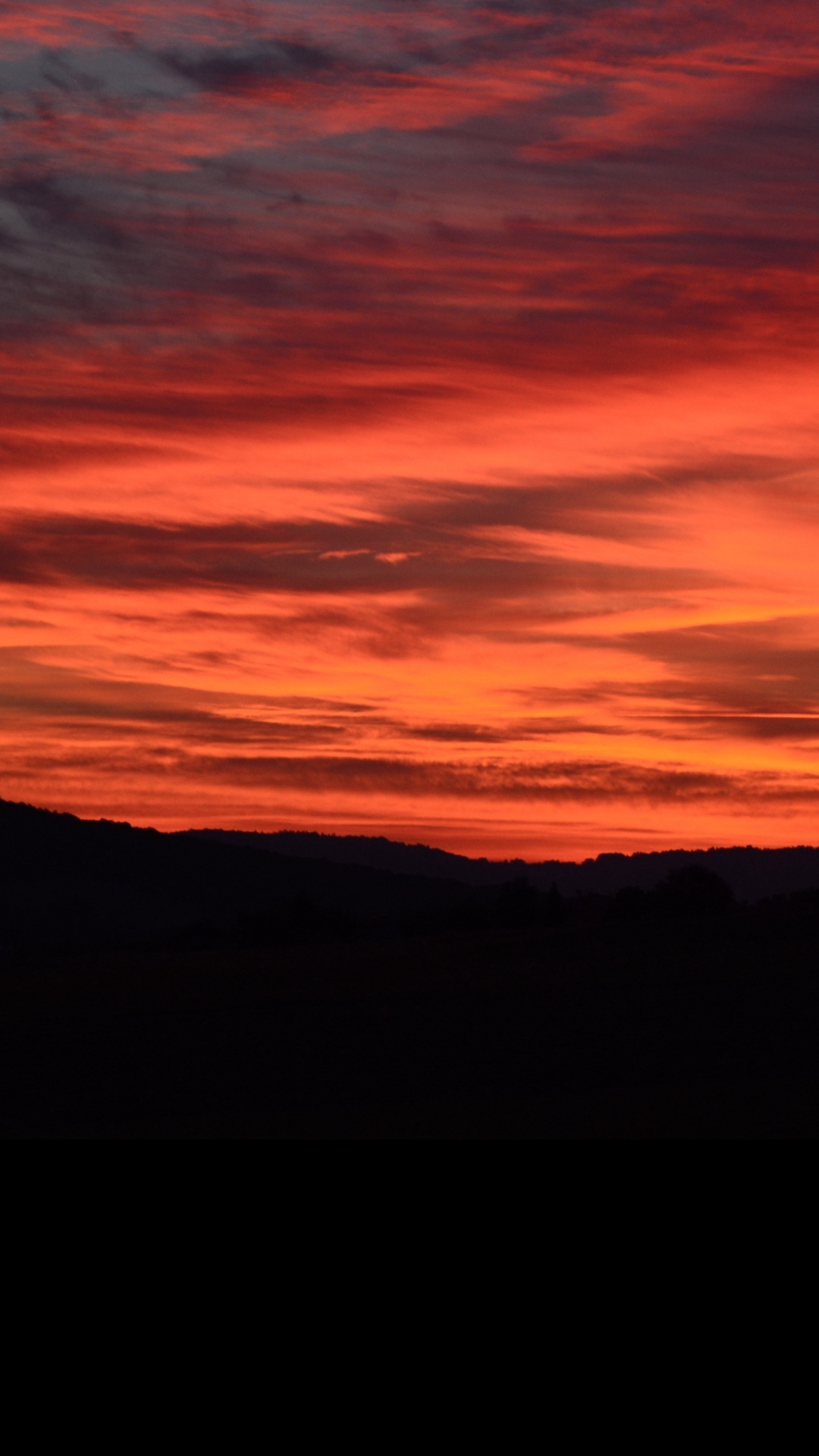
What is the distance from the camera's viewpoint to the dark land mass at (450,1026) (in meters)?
59.0

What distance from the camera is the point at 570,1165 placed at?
32.0 ft

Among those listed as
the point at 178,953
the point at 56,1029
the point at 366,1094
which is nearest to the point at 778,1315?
the point at 366,1094

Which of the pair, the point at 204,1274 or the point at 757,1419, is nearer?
the point at 757,1419

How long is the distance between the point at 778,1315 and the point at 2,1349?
355 cm

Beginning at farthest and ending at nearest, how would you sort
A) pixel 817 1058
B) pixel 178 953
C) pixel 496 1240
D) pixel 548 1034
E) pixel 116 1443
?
pixel 178 953 < pixel 548 1034 < pixel 817 1058 < pixel 496 1240 < pixel 116 1443

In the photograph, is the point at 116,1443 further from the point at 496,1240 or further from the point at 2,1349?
the point at 496,1240

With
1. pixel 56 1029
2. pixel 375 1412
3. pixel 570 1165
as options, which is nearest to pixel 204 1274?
pixel 375 1412

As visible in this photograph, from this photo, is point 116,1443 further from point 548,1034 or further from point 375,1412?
point 548,1034

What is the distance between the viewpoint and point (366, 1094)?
64625 millimetres

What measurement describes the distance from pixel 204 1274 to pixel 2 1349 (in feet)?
4.78

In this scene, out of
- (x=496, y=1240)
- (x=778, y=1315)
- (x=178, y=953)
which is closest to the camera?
(x=778, y=1315)

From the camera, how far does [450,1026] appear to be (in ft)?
246

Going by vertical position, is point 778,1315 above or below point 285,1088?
above

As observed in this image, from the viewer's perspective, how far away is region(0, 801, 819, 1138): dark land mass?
5903 centimetres
